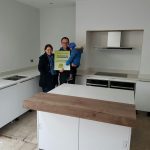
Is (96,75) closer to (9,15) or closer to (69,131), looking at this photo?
(69,131)

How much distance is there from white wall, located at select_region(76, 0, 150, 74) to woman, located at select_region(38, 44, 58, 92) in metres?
1.01

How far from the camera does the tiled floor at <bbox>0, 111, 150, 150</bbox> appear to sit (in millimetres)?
2498

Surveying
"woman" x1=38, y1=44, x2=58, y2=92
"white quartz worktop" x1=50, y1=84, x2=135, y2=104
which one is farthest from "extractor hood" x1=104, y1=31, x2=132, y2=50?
"white quartz worktop" x1=50, y1=84, x2=135, y2=104

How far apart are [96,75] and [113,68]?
0.71 m

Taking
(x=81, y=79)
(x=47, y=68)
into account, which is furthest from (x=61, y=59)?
(x=81, y=79)

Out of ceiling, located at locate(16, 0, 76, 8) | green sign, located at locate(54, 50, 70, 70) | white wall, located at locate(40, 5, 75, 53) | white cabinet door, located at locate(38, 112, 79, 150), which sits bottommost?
white cabinet door, located at locate(38, 112, 79, 150)

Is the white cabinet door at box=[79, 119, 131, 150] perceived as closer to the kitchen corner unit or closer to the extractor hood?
the kitchen corner unit

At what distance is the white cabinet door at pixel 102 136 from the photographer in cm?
194

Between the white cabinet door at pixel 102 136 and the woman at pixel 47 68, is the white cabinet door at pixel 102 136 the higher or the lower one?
the lower one

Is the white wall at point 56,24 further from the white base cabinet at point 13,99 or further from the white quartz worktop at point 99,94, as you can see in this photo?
the white quartz worktop at point 99,94

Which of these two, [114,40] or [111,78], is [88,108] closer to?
[111,78]

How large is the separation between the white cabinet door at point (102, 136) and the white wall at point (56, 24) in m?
2.88

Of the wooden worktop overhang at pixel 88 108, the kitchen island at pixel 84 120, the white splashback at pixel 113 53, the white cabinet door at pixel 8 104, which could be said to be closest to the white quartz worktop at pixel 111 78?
the white splashback at pixel 113 53

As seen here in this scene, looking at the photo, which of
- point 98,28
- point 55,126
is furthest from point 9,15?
point 55,126
